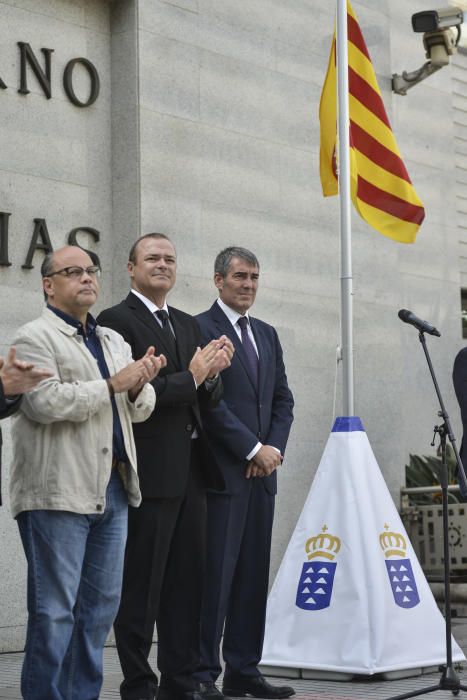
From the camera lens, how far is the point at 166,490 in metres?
5.47

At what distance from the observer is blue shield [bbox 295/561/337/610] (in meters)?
6.70

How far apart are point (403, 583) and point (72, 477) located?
2654mm

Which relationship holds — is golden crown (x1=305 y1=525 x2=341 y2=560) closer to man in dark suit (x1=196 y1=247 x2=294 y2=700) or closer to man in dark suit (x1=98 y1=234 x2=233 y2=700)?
man in dark suit (x1=196 y1=247 x2=294 y2=700)

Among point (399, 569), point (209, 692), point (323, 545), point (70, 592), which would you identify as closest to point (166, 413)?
point (70, 592)

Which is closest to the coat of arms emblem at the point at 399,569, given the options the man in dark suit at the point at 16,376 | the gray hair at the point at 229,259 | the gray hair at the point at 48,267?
the gray hair at the point at 229,259

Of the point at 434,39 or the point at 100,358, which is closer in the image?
the point at 100,358

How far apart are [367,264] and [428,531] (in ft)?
7.82

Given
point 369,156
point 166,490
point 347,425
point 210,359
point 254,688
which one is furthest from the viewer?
point 369,156

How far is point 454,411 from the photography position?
496 inches

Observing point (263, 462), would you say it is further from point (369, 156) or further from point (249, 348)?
point (369, 156)

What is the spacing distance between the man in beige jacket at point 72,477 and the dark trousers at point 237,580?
3.73ft

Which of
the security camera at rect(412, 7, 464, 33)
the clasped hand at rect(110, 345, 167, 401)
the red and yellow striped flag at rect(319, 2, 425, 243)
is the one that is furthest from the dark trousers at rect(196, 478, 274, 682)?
the security camera at rect(412, 7, 464, 33)

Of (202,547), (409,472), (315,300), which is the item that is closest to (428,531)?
(409,472)

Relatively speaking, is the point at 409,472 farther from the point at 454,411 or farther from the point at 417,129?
the point at 417,129
